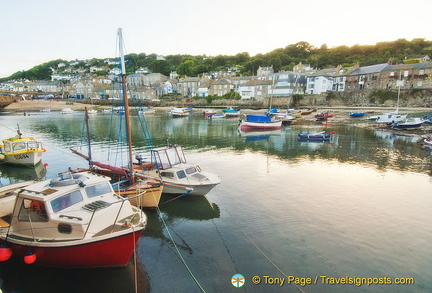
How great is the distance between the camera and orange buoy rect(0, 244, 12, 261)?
950cm

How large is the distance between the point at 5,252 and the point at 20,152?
67.2 ft

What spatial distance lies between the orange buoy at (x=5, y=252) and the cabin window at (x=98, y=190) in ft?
11.5

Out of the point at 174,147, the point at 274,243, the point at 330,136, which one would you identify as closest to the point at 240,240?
the point at 274,243

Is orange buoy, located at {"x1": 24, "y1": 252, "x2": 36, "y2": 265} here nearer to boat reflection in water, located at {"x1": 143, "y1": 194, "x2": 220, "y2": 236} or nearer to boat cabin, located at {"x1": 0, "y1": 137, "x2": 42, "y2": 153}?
boat reflection in water, located at {"x1": 143, "y1": 194, "x2": 220, "y2": 236}

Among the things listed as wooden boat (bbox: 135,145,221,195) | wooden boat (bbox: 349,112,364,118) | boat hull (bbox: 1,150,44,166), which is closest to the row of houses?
wooden boat (bbox: 349,112,364,118)

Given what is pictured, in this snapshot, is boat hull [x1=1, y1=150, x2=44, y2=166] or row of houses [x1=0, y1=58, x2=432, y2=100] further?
row of houses [x1=0, y1=58, x2=432, y2=100]

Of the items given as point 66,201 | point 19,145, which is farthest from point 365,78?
point 66,201

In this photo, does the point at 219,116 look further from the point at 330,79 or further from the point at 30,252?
the point at 30,252

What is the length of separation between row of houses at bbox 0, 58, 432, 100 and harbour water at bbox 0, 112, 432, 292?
44.1m

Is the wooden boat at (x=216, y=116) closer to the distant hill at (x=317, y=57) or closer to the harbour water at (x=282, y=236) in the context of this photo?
the distant hill at (x=317, y=57)

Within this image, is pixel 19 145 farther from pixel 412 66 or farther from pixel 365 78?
pixel 412 66

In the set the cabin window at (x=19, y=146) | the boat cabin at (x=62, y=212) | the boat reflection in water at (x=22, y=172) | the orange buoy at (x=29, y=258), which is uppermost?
the boat cabin at (x=62, y=212)

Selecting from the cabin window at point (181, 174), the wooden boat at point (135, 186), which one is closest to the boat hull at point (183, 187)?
the cabin window at point (181, 174)

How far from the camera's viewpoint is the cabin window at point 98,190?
1075 cm
